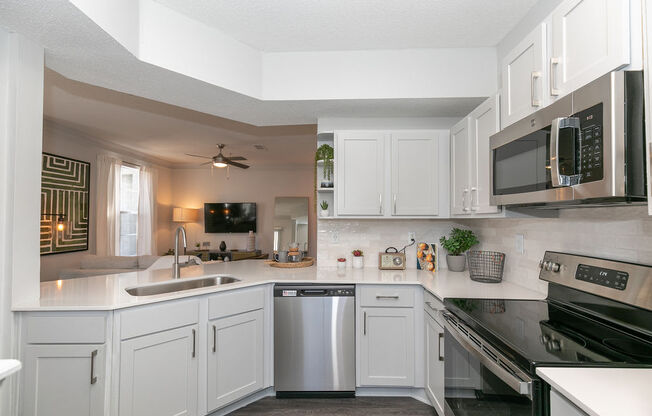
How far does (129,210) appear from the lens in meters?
6.14

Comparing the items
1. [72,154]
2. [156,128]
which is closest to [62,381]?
[156,128]

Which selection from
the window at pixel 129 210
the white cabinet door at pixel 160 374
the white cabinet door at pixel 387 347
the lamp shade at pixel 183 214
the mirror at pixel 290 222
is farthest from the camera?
the mirror at pixel 290 222

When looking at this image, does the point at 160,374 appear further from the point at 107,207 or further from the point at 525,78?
the point at 107,207

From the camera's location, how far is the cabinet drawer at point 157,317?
1.88 m

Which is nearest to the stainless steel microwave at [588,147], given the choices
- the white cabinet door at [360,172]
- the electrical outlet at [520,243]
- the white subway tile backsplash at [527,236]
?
the white subway tile backsplash at [527,236]

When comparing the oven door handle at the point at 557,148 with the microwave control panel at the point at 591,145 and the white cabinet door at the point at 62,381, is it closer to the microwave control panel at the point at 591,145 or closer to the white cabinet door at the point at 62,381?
the microwave control panel at the point at 591,145

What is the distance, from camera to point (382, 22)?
7.57 ft

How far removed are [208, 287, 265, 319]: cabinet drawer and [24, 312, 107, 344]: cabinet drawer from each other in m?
0.63

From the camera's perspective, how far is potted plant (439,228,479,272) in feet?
9.68

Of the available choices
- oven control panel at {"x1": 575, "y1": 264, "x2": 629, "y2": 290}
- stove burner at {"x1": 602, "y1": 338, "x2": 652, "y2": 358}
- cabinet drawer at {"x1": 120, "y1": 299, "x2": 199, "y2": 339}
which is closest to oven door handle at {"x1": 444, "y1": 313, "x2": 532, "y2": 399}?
stove burner at {"x1": 602, "y1": 338, "x2": 652, "y2": 358}

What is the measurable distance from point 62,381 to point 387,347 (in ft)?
6.25

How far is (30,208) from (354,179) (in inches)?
82.1

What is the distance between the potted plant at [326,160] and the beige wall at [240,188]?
4378mm

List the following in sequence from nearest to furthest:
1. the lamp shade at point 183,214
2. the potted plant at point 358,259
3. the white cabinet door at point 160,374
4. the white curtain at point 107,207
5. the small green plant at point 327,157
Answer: the white cabinet door at point 160,374 < the small green plant at point 327,157 < the potted plant at point 358,259 < the white curtain at point 107,207 < the lamp shade at point 183,214
